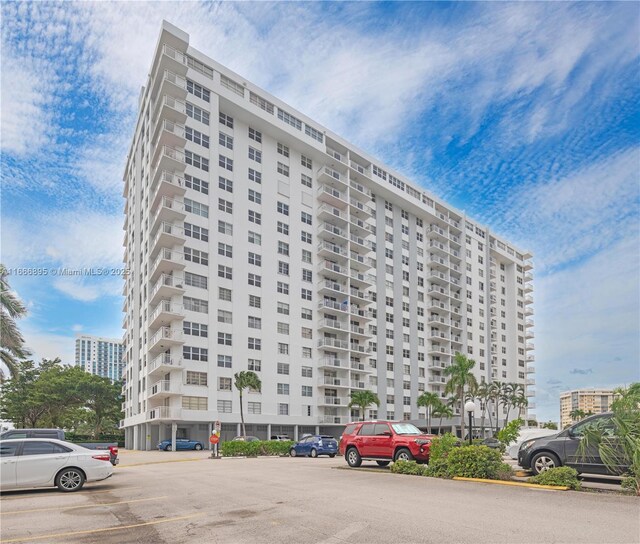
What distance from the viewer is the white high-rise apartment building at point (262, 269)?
185 ft

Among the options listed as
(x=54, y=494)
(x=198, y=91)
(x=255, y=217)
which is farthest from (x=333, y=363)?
(x=54, y=494)

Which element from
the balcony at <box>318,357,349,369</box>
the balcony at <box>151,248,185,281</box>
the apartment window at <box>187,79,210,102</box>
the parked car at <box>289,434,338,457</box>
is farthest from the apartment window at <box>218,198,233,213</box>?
the parked car at <box>289,434,338,457</box>

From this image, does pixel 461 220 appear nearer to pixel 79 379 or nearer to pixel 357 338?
pixel 357 338

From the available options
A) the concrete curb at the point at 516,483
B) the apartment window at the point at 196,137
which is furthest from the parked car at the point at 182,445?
the concrete curb at the point at 516,483

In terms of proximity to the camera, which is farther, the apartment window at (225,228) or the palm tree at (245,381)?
the apartment window at (225,228)

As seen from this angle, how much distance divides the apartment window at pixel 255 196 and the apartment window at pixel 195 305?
13.3 m

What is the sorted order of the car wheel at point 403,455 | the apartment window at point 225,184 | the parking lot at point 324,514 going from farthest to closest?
the apartment window at point 225,184 → the car wheel at point 403,455 → the parking lot at point 324,514

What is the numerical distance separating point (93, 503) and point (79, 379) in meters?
69.6

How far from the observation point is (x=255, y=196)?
64125 millimetres

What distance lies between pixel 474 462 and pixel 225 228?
154 ft

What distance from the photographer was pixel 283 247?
6631 cm

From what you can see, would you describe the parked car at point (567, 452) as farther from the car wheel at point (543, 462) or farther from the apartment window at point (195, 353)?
the apartment window at point (195, 353)

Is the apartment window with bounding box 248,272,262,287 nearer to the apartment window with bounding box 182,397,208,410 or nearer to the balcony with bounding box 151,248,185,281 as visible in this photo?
the balcony with bounding box 151,248,185,281

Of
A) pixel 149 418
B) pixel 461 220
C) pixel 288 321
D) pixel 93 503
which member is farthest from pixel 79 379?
pixel 93 503
